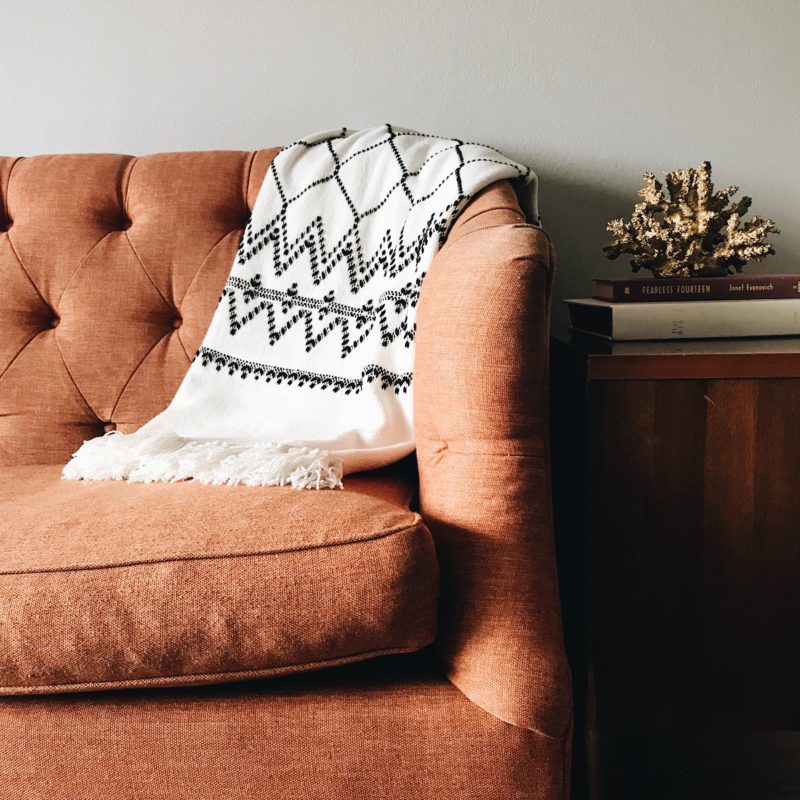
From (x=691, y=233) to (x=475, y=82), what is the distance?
1.75 ft

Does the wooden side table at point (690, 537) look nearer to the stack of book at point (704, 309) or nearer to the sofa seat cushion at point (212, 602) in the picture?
the stack of book at point (704, 309)

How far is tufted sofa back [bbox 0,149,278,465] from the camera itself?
4.13 ft

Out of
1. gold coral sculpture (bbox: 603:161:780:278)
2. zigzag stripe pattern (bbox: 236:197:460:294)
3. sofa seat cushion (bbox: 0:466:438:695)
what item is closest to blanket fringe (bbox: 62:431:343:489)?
sofa seat cushion (bbox: 0:466:438:695)

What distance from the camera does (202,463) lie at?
3.01ft

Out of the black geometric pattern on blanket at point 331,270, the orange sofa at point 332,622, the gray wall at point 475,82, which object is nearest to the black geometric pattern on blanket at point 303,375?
the black geometric pattern on blanket at point 331,270

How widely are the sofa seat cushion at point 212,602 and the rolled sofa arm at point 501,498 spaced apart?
0.05 meters

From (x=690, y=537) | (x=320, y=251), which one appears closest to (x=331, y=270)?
(x=320, y=251)

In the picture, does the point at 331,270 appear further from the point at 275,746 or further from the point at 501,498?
the point at 275,746

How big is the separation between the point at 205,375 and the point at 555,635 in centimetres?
68

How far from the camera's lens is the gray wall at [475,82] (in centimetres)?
139

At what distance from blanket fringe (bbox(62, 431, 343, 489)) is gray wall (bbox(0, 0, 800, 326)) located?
733 millimetres

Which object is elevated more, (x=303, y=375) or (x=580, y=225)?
(x=580, y=225)

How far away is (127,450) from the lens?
982 millimetres

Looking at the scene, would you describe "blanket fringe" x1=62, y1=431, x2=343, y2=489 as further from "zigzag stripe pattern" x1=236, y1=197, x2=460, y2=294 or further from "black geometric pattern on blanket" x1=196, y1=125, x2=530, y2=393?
"zigzag stripe pattern" x1=236, y1=197, x2=460, y2=294
